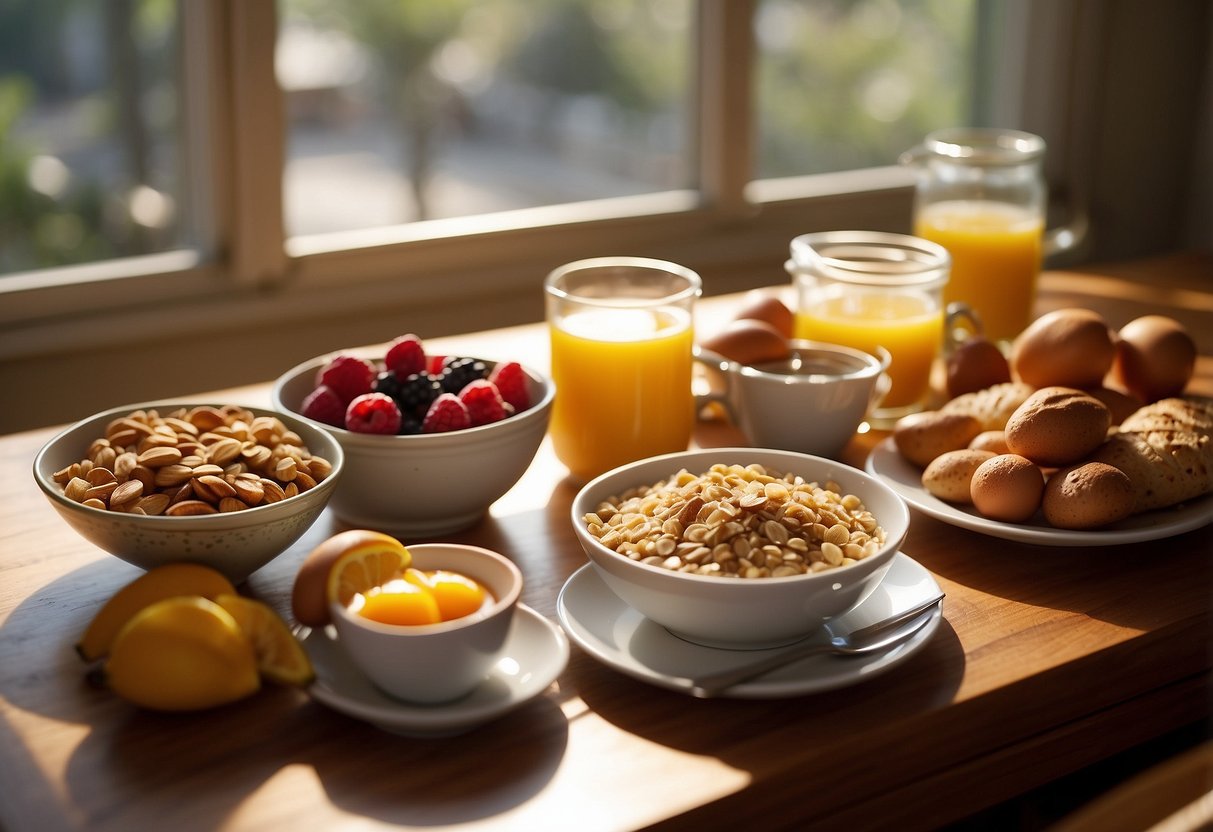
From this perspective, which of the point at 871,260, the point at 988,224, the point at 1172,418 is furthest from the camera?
the point at 988,224

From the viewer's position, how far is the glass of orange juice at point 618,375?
1.11 metres

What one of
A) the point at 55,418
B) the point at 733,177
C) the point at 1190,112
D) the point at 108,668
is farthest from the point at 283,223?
the point at 1190,112

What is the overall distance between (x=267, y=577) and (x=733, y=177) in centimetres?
162

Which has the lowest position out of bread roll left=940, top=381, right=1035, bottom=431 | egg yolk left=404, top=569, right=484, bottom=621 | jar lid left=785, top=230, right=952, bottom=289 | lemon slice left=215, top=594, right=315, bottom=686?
lemon slice left=215, top=594, right=315, bottom=686

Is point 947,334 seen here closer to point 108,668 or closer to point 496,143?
point 108,668

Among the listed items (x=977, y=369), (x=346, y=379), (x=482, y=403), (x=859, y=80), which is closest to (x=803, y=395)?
(x=977, y=369)

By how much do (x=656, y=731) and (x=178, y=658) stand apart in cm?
30

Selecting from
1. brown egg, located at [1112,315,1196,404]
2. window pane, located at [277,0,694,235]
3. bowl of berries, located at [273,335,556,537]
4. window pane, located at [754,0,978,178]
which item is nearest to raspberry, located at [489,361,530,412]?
bowl of berries, located at [273,335,556,537]

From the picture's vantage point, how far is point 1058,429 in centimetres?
99

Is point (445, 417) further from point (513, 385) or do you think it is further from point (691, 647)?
point (691, 647)

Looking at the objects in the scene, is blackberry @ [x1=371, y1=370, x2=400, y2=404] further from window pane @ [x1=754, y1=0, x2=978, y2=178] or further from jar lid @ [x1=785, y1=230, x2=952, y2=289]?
window pane @ [x1=754, y1=0, x2=978, y2=178]

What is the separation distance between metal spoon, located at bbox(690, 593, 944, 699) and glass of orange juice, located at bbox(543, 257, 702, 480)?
34 cm

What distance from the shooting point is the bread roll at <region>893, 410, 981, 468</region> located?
1085 mm

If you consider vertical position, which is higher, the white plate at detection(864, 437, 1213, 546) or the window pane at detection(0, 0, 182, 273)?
the window pane at detection(0, 0, 182, 273)
